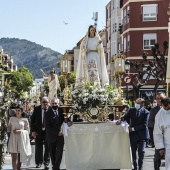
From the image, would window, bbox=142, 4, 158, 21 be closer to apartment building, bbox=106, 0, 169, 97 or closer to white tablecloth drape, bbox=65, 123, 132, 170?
apartment building, bbox=106, 0, 169, 97

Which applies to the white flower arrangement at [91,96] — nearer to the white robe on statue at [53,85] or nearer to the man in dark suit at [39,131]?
the man in dark suit at [39,131]

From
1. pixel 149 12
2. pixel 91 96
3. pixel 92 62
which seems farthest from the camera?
pixel 149 12

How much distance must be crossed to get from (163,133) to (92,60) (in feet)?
25.2

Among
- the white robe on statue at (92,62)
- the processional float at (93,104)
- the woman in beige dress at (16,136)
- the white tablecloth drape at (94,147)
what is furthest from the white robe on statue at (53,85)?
the white tablecloth drape at (94,147)

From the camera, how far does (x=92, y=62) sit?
1798 centimetres

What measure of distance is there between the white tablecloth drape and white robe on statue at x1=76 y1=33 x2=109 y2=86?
184 inches

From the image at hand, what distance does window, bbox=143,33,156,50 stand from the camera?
203ft

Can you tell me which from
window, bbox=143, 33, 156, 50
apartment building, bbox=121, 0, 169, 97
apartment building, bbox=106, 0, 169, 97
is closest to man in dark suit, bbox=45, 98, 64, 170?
apartment building, bbox=106, 0, 169, 97

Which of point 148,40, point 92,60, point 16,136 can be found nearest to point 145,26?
point 148,40

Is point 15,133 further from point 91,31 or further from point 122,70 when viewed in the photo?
point 91,31

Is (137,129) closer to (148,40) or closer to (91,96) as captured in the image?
(91,96)

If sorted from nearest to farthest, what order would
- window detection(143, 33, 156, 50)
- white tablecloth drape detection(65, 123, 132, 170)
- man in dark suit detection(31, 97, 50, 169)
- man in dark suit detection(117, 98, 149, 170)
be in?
white tablecloth drape detection(65, 123, 132, 170) < man in dark suit detection(117, 98, 149, 170) < man in dark suit detection(31, 97, 50, 169) < window detection(143, 33, 156, 50)

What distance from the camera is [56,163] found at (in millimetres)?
14539

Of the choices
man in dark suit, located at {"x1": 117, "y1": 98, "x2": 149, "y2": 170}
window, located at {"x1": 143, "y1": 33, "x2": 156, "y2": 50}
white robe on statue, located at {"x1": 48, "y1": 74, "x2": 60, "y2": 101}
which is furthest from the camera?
window, located at {"x1": 143, "y1": 33, "x2": 156, "y2": 50}
